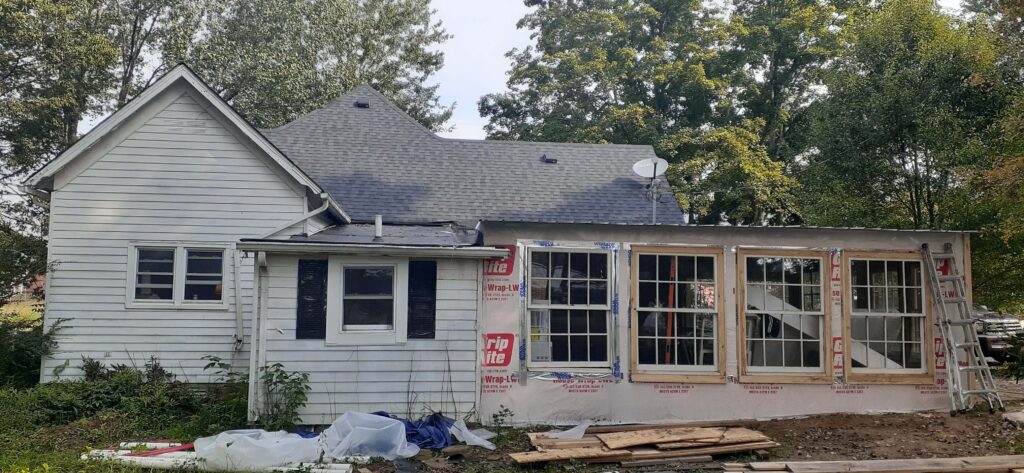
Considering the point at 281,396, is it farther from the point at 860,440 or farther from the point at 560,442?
the point at 860,440

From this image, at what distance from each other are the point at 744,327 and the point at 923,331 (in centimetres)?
270

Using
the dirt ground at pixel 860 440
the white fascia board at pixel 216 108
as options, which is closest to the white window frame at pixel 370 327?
the dirt ground at pixel 860 440

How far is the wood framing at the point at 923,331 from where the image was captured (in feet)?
28.7

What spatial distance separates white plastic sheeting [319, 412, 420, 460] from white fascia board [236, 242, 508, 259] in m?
2.10

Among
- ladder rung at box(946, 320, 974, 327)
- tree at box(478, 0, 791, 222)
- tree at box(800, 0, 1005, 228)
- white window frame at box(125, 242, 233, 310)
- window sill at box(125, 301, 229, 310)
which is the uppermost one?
tree at box(478, 0, 791, 222)

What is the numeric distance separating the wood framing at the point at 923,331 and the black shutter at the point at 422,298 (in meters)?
5.78

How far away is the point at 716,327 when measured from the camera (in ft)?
28.6

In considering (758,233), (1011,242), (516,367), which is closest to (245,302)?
(516,367)

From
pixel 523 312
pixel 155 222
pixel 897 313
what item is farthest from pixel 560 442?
pixel 155 222

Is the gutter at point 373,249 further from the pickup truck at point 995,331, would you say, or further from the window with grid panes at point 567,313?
the pickup truck at point 995,331

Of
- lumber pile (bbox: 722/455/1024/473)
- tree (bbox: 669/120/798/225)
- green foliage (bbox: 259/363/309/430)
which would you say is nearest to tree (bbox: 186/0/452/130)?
tree (bbox: 669/120/798/225)

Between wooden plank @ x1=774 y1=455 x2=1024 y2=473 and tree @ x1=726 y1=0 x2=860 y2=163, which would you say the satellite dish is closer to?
wooden plank @ x1=774 y1=455 x2=1024 y2=473

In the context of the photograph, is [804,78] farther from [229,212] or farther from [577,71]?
[229,212]

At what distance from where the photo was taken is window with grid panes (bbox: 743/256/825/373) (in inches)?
348
